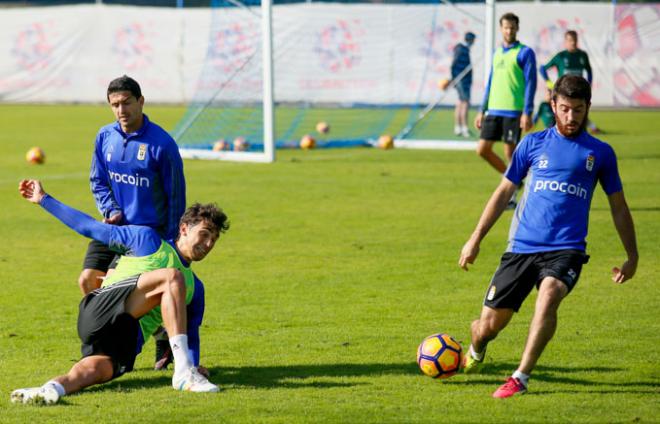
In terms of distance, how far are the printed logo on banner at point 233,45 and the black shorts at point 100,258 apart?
14106 millimetres

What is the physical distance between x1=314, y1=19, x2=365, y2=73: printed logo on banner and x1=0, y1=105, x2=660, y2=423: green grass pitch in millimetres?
17218

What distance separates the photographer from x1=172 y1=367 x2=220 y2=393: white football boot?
255 inches

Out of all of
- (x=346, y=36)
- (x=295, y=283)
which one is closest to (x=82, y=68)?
(x=346, y=36)

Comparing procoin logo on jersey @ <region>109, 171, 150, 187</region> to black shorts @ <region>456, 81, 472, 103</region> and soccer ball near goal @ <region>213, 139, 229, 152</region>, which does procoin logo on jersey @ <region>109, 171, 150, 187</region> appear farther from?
black shorts @ <region>456, 81, 472, 103</region>

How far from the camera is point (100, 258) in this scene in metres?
7.57

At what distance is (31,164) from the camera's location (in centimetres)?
2041

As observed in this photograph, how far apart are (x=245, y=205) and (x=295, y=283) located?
5.12 metres

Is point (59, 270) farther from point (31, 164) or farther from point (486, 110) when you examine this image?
point (31, 164)

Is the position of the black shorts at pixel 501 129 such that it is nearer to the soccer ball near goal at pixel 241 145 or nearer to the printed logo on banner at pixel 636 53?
the soccer ball near goal at pixel 241 145

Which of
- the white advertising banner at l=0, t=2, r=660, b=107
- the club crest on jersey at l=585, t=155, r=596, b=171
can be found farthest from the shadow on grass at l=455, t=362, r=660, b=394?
the white advertising banner at l=0, t=2, r=660, b=107

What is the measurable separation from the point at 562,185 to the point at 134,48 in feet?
109

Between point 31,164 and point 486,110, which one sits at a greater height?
point 486,110

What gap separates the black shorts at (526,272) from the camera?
641cm

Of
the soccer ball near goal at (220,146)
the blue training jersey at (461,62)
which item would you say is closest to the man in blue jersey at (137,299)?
the soccer ball near goal at (220,146)
